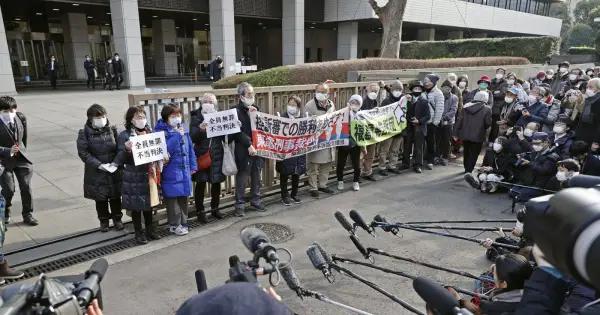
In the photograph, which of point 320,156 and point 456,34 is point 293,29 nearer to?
point 320,156

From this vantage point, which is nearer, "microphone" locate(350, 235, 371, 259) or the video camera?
the video camera

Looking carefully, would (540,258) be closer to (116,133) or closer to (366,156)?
(116,133)

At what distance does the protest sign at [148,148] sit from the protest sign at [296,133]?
1552 millimetres

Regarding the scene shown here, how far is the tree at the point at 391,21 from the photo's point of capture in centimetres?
1973

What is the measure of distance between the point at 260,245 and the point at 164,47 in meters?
29.9

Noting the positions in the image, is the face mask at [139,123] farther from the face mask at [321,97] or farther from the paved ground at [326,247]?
the face mask at [321,97]

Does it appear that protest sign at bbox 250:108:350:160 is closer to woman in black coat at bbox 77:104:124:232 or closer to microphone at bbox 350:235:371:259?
woman in black coat at bbox 77:104:124:232

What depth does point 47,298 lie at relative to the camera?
1482 millimetres

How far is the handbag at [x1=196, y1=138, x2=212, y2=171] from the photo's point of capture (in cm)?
578

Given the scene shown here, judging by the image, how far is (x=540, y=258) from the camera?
6.86 feet

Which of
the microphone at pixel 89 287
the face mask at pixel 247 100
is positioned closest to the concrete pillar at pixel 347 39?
the face mask at pixel 247 100

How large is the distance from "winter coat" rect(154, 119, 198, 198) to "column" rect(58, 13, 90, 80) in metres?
23.3

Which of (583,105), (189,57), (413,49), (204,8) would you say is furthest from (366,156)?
(189,57)

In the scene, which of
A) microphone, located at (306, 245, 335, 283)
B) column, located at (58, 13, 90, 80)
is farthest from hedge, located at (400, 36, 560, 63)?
microphone, located at (306, 245, 335, 283)
